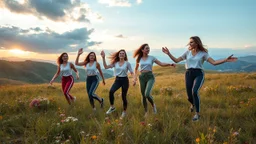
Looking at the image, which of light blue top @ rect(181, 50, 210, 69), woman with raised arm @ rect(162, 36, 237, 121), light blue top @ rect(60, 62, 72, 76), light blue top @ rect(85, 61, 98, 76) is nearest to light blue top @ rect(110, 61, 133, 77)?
light blue top @ rect(85, 61, 98, 76)

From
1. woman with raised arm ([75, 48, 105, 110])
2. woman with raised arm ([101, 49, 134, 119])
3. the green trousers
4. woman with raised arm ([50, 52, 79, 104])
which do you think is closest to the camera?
the green trousers

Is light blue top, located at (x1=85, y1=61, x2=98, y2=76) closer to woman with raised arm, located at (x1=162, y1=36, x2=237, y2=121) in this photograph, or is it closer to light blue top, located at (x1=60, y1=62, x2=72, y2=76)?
light blue top, located at (x1=60, y1=62, x2=72, y2=76)

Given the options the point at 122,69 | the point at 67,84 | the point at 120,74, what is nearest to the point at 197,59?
the point at 122,69

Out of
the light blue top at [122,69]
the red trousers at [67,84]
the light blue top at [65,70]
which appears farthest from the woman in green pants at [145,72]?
the light blue top at [65,70]

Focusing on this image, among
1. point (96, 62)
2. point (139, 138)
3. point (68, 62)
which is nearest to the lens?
point (139, 138)

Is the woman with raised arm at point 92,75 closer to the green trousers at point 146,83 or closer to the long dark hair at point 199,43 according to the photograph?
the green trousers at point 146,83

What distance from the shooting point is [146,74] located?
802cm

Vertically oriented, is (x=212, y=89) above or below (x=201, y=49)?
below

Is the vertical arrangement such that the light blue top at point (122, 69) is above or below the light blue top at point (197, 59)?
below

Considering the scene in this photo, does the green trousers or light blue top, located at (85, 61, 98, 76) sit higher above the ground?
light blue top, located at (85, 61, 98, 76)

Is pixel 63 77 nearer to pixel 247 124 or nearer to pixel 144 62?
pixel 144 62

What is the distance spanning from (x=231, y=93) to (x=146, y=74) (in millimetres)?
6005

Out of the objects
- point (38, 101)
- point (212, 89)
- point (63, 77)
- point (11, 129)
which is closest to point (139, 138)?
point (11, 129)

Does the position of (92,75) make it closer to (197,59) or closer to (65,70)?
(65,70)
